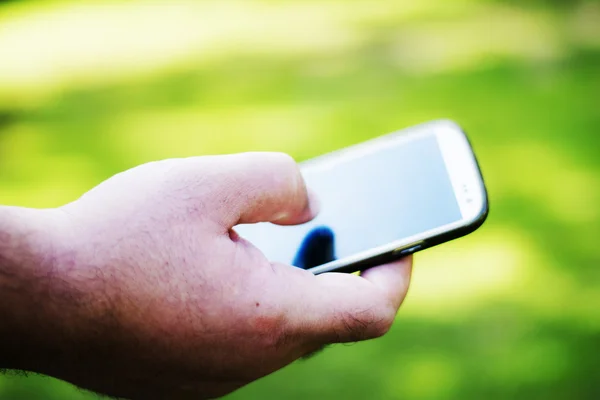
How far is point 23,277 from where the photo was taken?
1.08 m

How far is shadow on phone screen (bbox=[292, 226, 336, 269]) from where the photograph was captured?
1457 millimetres

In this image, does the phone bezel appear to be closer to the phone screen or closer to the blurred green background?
the phone screen

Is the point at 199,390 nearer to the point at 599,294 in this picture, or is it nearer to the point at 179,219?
the point at 179,219

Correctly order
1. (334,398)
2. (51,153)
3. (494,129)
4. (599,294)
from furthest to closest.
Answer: (51,153) < (494,129) < (599,294) < (334,398)

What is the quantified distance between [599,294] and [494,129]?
3.84 ft

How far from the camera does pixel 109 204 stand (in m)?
1.15

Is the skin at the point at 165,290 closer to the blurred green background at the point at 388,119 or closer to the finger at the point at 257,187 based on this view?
the finger at the point at 257,187

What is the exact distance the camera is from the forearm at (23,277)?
1078 millimetres

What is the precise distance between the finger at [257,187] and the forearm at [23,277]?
31 cm

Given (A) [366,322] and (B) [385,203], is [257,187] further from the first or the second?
(B) [385,203]

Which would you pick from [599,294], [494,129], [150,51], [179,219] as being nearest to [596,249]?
[599,294]

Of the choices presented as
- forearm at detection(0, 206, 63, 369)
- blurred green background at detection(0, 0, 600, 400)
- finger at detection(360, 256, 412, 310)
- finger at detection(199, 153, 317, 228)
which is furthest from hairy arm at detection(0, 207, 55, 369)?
finger at detection(360, 256, 412, 310)

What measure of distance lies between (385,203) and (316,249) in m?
0.22

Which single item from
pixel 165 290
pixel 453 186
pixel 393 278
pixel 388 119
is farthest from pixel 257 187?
pixel 388 119
